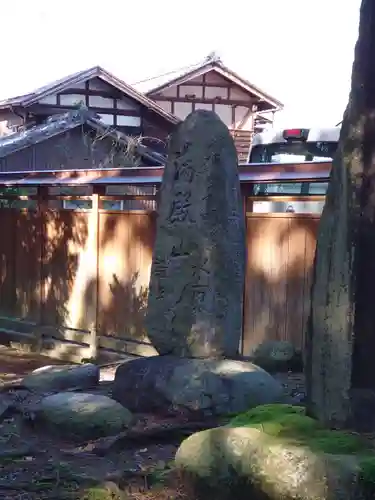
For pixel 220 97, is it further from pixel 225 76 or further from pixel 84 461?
pixel 84 461

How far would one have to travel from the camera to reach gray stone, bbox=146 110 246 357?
654 cm

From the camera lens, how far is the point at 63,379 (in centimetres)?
721

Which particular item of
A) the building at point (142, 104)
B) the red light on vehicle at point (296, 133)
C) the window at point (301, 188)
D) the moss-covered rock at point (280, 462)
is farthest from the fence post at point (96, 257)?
the building at point (142, 104)

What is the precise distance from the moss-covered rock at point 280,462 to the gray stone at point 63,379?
10.4ft

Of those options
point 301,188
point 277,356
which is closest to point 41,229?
point 301,188

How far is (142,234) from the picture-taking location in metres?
9.95

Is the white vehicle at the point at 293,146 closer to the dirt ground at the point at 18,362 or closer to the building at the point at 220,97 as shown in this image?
the dirt ground at the point at 18,362

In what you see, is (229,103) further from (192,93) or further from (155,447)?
(155,447)

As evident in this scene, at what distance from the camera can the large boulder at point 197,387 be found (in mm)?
5777

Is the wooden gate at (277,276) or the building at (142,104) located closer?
the wooden gate at (277,276)

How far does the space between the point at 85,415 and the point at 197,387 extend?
2.75ft

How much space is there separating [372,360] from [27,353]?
8311mm

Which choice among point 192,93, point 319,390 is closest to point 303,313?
point 319,390

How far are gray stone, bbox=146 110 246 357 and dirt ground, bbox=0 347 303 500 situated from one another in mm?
903
